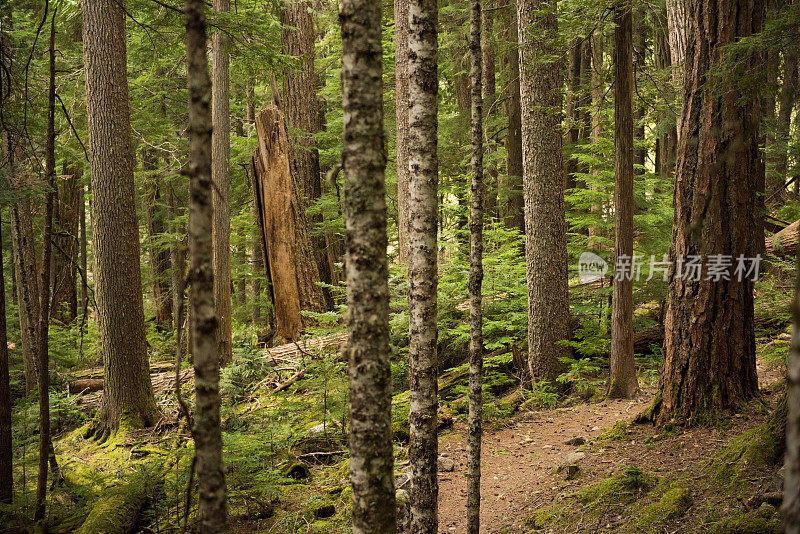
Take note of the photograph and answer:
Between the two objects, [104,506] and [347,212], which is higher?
[347,212]

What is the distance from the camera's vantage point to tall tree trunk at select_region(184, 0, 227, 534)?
210 cm

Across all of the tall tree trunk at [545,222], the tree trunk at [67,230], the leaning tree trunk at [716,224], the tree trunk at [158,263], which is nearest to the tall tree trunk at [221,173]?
the tall tree trunk at [545,222]

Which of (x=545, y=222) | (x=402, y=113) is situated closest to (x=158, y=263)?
(x=402, y=113)

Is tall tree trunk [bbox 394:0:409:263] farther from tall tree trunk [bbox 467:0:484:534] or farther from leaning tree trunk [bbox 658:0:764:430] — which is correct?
leaning tree trunk [bbox 658:0:764:430]

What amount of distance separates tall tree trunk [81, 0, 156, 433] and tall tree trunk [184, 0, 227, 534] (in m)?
6.88

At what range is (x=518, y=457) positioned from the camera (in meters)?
6.66

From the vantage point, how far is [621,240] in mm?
7410

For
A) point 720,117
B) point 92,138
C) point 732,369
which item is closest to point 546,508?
point 732,369

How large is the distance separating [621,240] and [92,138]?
8442mm

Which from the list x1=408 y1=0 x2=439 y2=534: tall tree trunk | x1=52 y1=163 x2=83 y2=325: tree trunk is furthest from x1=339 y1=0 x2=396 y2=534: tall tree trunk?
x1=52 y1=163 x2=83 y2=325: tree trunk

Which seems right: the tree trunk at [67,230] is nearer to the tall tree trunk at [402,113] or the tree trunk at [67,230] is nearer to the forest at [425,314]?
the forest at [425,314]

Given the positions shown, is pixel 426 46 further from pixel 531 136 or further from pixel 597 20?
pixel 531 136

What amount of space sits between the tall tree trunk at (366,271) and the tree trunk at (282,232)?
10407mm

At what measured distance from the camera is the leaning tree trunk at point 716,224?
15.7 ft
